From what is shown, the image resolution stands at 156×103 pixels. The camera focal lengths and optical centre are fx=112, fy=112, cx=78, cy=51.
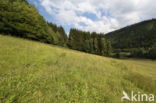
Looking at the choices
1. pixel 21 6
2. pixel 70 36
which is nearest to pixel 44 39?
pixel 21 6

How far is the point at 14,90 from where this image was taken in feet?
10.2

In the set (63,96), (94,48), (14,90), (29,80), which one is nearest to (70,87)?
(63,96)

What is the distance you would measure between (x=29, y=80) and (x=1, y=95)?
1213 millimetres

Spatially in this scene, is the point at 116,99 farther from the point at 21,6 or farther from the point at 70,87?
the point at 21,6

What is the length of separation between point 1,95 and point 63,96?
1.68 meters

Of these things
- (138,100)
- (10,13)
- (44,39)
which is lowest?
(138,100)

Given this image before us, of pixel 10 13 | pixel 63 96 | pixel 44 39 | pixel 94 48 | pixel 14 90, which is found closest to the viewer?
pixel 14 90

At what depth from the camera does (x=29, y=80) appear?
402cm

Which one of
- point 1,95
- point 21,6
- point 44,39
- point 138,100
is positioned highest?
point 21,6

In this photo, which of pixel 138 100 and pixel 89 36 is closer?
pixel 138 100

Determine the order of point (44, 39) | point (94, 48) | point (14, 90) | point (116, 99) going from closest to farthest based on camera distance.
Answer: point (14, 90) → point (116, 99) → point (44, 39) → point (94, 48)

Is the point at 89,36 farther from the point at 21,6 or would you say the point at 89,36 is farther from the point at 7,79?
the point at 7,79

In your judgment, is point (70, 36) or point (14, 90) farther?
point (70, 36)

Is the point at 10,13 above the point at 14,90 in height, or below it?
above
